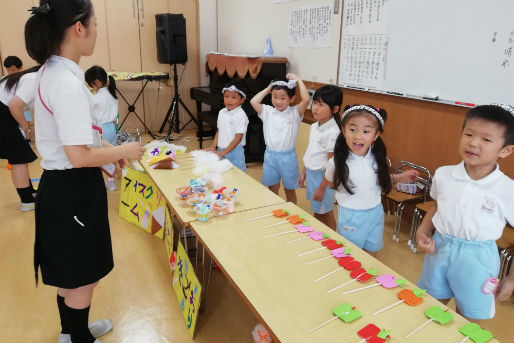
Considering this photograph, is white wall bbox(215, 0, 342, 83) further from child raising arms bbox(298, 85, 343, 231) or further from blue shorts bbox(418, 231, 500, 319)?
blue shorts bbox(418, 231, 500, 319)

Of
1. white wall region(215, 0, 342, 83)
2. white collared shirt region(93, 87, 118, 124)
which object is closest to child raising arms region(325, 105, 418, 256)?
white wall region(215, 0, 342, 83)

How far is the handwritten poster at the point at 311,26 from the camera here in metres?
3.76

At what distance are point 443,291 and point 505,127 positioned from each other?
0.69 metres

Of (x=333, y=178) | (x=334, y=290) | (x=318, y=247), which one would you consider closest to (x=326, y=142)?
(x=333, y=178)

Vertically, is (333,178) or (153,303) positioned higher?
(333,178)

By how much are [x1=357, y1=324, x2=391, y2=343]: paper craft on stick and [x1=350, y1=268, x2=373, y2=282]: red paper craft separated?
0.23m

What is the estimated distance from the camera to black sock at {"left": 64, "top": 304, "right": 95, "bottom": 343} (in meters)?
1.59

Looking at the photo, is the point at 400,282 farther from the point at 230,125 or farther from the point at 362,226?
the point at 230,125

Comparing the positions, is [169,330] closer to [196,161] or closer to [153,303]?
[153,303]

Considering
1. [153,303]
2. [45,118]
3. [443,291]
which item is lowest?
[153,303]

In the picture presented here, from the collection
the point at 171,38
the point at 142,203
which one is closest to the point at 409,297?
the point at 142,203

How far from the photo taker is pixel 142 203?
3066 millimetres

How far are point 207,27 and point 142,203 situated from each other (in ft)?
14.8

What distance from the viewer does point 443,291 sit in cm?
149
